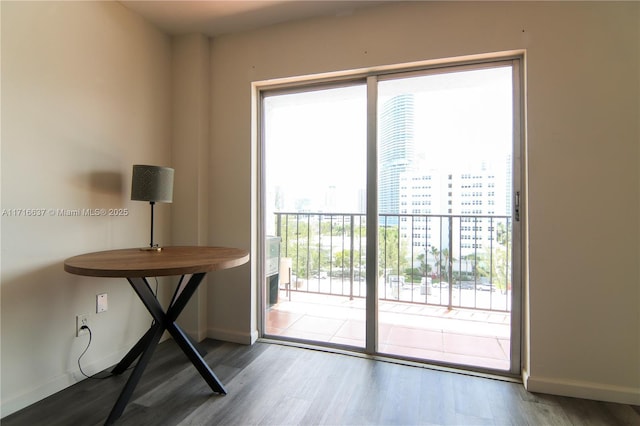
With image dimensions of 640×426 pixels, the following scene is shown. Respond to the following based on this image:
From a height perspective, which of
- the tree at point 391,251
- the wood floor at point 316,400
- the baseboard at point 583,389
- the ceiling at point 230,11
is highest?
the ceiling at point 230,11

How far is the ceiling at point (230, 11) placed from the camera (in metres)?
1.97

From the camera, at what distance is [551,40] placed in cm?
169

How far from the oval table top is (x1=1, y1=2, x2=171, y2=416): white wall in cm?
28

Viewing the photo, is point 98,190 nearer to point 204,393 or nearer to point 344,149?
point 204,393

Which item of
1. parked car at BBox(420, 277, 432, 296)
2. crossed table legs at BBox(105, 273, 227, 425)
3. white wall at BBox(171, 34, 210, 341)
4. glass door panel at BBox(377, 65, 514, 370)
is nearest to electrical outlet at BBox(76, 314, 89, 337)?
crossed table legs at BBox(105, 273, 227, 425)

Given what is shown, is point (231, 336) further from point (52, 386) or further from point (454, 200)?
point (454, 200)

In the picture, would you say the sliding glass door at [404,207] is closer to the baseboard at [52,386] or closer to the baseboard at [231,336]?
the baseboard at [231,336]

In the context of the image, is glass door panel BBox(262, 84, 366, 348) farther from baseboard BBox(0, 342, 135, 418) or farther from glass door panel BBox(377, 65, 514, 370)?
baseboard BBox(0, 342, 135, 418)

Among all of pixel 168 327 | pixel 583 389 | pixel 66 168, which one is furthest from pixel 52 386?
pixel 583 389

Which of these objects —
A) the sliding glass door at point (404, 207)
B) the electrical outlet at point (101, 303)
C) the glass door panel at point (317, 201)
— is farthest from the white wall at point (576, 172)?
the electrical outlet at point (101, 303)

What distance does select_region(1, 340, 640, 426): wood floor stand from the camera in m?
1.44

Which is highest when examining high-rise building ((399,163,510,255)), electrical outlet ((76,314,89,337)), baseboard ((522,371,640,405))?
high-rise building ((399,163,510,255))

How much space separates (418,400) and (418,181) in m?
1.36

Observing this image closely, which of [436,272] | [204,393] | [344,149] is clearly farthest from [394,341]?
[344,149]
